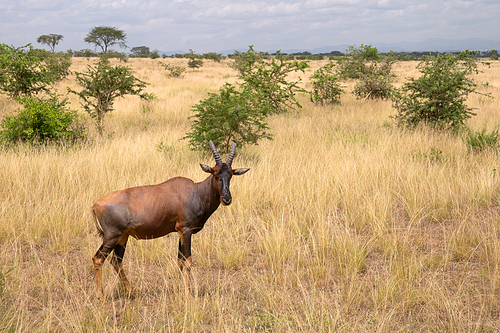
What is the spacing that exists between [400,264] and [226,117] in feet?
17.4

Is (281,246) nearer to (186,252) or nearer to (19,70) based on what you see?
(186,252)

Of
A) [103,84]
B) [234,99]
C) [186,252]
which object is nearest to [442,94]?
[234,99]

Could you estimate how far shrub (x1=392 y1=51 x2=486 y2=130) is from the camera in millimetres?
10508

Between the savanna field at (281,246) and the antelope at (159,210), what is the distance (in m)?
0.54

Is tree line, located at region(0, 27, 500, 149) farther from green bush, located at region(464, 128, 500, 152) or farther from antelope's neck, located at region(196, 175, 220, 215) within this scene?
antelope's neck, located at region(196, 175, 220, 215)

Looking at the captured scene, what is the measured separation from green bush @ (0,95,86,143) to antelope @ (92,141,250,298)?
664cm

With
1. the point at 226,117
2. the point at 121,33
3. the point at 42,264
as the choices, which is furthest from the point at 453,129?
the point at 121,33

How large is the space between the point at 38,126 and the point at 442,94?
1078 centimetres

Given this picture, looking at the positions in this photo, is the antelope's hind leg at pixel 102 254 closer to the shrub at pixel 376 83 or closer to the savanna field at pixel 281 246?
the savanna field at pixel 281 246

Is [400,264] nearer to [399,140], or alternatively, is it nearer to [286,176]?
[286,176]

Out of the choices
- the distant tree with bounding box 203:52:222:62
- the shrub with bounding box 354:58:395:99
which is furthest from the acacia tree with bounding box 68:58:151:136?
the distant tree with bounding box 203:52:222:62

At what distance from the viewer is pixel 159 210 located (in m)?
2.94

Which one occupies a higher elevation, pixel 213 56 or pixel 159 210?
pixel 213 56

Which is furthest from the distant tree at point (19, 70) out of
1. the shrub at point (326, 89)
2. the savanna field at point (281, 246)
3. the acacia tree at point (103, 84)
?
the shrub at point (326, 89)
